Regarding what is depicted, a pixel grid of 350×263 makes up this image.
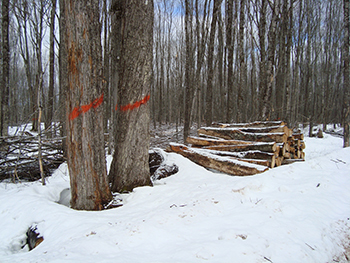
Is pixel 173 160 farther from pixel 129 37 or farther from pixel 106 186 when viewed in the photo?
pixel 129 37

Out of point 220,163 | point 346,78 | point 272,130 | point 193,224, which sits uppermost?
point 346,78

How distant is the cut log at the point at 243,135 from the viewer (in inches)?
215

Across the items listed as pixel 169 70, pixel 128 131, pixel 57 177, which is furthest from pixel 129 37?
pixel 169 70

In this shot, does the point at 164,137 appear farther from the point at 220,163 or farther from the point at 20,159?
the point at 20,159

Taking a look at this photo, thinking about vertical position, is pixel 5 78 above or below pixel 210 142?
above

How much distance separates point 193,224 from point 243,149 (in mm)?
3371

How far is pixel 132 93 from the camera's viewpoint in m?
3.48

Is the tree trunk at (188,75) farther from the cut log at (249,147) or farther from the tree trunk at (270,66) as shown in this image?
the cut log at (249,147)

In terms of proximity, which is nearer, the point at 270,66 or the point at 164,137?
the point at 270,66

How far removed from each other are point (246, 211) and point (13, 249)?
2.89 metres

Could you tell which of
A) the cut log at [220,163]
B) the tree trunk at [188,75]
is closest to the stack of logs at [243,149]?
the cut log at [220,163]

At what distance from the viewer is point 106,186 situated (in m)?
3.14

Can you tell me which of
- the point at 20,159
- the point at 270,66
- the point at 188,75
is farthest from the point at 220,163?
the point at 188,75

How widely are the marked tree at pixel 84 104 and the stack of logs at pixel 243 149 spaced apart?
2.90m
